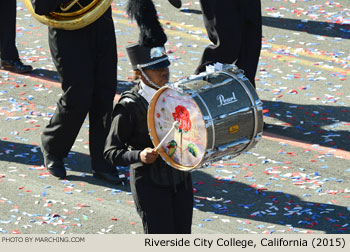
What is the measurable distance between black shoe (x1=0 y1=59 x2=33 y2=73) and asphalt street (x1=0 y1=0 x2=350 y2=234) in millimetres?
83

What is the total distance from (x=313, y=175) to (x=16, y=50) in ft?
14.2

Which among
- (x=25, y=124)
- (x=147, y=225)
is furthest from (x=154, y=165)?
(x=25, y=124)

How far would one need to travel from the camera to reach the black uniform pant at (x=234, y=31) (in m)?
8.29

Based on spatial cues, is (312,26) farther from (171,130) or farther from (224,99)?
(171,130)

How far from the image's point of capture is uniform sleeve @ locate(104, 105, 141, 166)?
5.12m

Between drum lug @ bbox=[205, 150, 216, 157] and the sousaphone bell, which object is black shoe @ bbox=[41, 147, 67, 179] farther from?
drum lug @ bbox=[205, 150, 216, 157]

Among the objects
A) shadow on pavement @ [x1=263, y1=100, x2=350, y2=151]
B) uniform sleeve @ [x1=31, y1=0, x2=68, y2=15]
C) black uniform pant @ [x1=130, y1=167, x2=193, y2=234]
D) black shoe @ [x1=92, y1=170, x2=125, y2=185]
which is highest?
uniform sleeve @ [x1=31, y1=0, x2=68, y2=15]

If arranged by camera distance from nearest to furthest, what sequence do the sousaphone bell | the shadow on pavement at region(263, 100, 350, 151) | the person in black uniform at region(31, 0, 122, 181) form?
the sousaphone bell < the person in black uniform at region(31, 0, 122, 181) < the shadow on pavement at region(263, 100, 350, 151)

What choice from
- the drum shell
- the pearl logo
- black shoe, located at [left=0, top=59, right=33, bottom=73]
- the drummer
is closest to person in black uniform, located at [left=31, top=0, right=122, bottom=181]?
the drummer

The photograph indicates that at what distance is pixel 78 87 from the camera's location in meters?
7.10

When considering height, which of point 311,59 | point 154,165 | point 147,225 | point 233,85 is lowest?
point 311,59

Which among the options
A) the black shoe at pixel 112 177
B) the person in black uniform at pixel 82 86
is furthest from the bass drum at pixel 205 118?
the black shoe at pixel 112 177

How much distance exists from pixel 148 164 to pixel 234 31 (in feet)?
11.3

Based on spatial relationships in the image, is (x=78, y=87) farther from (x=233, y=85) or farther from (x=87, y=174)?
(x=233, y=85)
